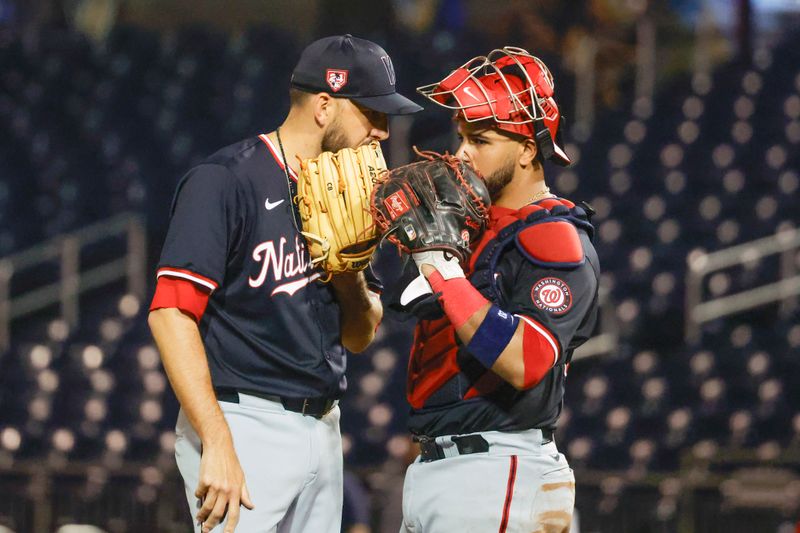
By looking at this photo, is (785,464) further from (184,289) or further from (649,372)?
(184,289)

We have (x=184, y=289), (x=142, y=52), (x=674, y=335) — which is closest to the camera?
(x=184, y=289)

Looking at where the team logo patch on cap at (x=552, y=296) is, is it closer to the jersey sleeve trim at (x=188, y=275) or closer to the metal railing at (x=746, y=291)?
the jersey sleeve trim at (x=188, y=275)

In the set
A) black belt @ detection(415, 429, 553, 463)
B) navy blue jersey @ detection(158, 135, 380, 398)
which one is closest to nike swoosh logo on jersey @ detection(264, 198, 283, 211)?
navy blue jersey @ detection(158, 135, 380, 398)

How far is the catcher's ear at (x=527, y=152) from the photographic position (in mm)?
2842

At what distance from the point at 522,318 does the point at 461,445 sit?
343mm

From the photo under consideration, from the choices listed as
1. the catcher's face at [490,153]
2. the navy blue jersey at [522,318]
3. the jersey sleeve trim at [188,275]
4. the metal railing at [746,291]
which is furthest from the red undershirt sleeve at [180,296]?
the metal railing at [746,291]

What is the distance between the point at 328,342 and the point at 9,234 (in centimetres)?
644

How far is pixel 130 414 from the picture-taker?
22.8 feet

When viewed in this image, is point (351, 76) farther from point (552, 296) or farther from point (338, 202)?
point (552, 296)

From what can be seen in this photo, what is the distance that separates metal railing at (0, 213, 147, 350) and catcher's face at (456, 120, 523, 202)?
536 centimetres

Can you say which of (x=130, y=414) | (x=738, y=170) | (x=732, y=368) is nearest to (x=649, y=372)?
(x=732, y=368)

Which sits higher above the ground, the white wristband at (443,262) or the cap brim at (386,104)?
the cap brim at (386,104)

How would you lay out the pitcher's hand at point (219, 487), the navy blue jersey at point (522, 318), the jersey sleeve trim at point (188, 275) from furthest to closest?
the navy blue jersey at point (522, 318) → the jersey sleeve trim at point (188, 275) → the pitcher's hand at point (219, 487)

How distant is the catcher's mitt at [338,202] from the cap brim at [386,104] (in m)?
0.10
